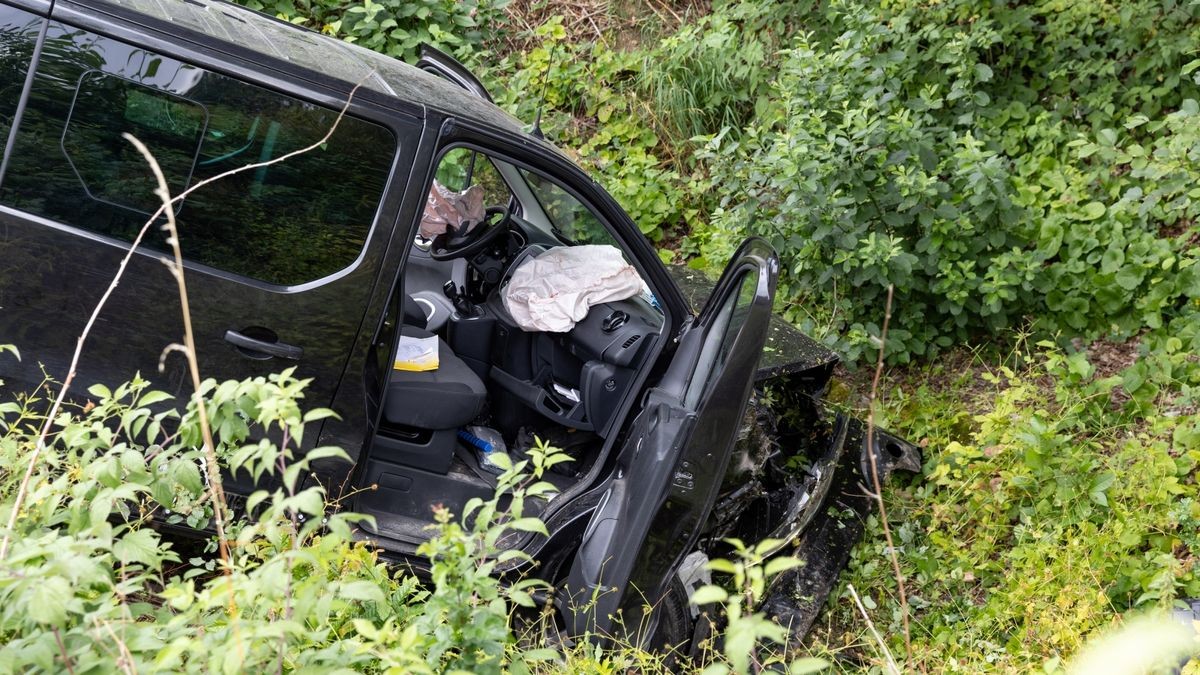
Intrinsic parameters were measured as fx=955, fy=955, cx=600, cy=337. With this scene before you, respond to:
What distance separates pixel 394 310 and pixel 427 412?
0.57 metres

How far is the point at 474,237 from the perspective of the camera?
4074 millimetres

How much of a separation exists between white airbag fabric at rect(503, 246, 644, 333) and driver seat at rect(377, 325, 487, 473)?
361 mm

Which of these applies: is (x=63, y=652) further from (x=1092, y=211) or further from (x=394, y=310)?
(x=1092, y=211)

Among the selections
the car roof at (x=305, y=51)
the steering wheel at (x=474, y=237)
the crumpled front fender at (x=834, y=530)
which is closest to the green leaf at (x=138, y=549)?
the car roof at (x=305, y=51)

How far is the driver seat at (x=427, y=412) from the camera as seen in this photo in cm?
338

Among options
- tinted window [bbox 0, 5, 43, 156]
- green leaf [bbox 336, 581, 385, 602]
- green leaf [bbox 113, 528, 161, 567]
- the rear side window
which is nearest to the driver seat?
the rear side window

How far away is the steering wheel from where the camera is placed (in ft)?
13.2

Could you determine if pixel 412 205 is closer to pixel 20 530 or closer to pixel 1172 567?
pixel 20 530

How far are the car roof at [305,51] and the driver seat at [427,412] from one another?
896mm

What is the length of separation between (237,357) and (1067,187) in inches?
180

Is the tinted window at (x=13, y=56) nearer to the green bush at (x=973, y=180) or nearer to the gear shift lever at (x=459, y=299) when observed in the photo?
the gear shift lever at (x=459, y=299)

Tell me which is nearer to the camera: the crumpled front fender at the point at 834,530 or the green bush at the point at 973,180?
the crumpled front fender at the point at 834,530

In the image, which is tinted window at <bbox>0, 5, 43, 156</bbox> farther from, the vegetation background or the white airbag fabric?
the white airbag fabric

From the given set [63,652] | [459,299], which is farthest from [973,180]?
[63,652]
